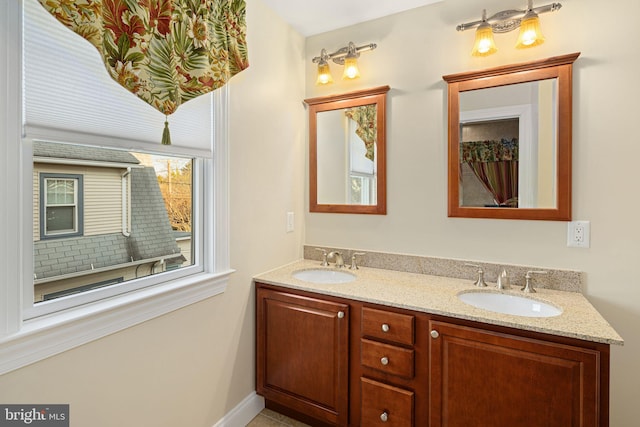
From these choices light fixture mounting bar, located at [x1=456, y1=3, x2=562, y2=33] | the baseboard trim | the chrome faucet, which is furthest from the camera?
the chrome faucet

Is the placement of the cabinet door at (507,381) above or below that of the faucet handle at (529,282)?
below

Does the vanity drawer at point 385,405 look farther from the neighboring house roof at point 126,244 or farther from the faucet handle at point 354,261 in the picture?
the neighboring house roof at point 126,244

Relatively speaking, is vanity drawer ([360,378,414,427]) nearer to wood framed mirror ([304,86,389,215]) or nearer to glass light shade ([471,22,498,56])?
wood framed mirror ([304,86,389,215])

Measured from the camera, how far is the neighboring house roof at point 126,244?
1.13 meters

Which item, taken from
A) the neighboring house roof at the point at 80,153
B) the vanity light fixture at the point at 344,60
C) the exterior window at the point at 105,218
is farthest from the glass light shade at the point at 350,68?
the neighboring house roof at the point at 80,153

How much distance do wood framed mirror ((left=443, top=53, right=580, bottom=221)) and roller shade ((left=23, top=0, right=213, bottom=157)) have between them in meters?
1.61

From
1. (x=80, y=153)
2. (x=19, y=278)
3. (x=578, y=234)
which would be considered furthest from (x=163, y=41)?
(x=578, y=234)

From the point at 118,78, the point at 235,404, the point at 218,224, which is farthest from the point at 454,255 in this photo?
the point at 118,78

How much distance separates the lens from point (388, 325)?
1551 millimetres

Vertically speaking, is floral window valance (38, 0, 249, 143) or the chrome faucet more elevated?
floral window valance (38, 0, 249, 143)

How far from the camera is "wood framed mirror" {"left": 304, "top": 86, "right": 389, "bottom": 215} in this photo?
213 cm

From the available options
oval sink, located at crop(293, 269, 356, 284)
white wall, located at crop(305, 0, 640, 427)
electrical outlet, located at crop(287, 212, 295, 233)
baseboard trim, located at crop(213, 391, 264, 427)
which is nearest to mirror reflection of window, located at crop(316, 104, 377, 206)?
white wall, located at crop(305, 0, 640, 427)

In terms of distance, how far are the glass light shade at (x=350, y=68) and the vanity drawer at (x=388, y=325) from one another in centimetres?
146

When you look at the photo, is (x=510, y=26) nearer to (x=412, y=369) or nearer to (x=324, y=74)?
(x=324, y=74)
